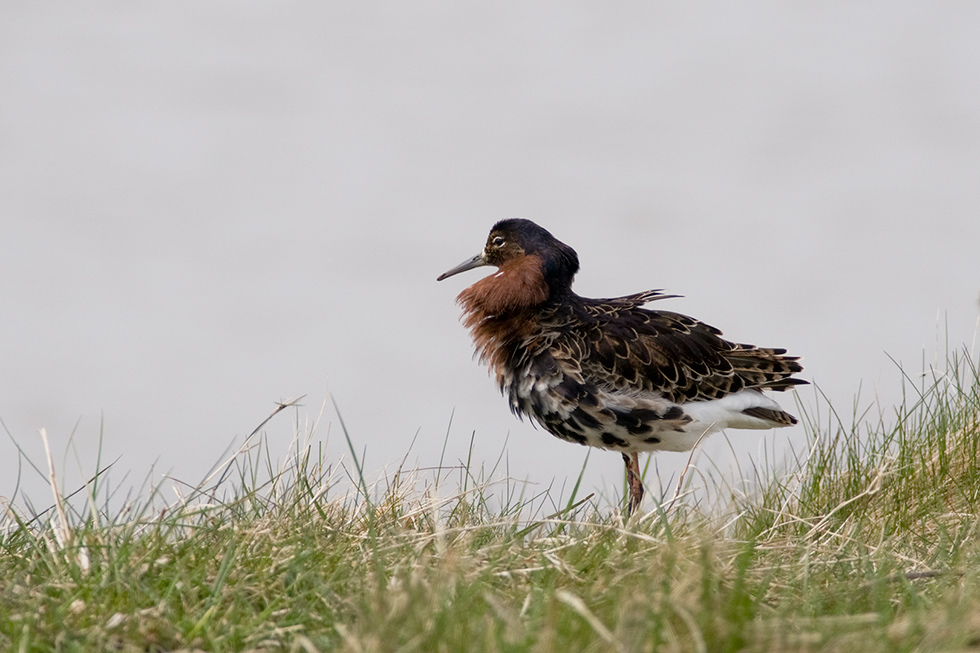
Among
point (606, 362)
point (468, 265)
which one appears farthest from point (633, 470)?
point (468, 265)

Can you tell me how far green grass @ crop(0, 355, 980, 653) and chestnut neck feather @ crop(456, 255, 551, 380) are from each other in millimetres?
1856

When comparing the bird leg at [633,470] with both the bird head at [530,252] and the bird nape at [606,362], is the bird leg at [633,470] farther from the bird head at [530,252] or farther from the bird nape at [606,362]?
the bird head at [530,252]

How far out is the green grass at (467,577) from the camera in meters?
2.90

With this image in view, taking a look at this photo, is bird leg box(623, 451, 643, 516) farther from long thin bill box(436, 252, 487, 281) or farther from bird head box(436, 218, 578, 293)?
long thin bill box(436, 252, 487, 281)

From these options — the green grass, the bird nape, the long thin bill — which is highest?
the long thin bill

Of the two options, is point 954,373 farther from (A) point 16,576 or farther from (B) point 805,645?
(A) point 16,576

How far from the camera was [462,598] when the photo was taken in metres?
3.13

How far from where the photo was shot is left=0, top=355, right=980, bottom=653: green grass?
290cm

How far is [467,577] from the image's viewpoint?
362cm

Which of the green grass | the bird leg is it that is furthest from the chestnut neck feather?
the green grass

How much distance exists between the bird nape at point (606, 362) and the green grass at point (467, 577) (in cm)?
151

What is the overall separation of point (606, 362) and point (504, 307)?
2.49ft

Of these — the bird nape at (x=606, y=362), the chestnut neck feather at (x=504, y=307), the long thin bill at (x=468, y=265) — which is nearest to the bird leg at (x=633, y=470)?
the bird nape at (x=606, y=362)

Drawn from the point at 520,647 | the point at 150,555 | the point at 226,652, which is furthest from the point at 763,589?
the point at 150,555
